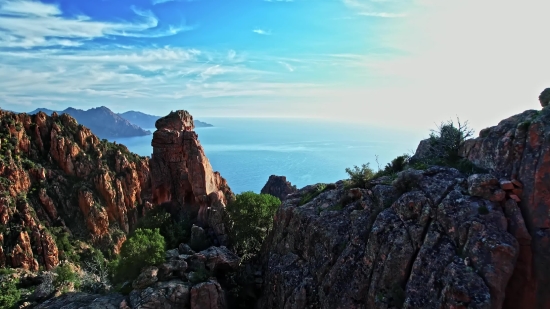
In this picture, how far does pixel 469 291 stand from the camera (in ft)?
49.5

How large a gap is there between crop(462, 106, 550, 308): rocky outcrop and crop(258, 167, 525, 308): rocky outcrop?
1.80 feet

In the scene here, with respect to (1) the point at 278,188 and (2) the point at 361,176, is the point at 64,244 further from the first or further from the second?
(2) the point at 361,176

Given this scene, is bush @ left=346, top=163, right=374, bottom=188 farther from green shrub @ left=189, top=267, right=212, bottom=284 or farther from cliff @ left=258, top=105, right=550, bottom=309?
green shrub @ left=189, top=267, right=212, bottom=284

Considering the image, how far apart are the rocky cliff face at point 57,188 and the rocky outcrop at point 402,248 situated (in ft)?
208

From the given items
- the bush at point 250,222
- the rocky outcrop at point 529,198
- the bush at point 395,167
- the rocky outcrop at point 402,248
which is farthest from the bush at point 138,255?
the rocky outcrop at point 529,198

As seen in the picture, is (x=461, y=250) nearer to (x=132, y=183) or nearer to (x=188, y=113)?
(x=188, y=113)

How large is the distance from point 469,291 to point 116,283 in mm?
30147

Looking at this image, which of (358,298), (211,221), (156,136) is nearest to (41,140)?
(156,136)

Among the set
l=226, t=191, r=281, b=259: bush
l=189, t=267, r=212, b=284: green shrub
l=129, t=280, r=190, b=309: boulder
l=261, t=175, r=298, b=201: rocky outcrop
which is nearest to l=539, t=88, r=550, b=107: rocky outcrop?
l=189, t=267, r=212, b=284: green shrub

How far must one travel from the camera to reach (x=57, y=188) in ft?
320

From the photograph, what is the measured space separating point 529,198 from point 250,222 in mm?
27598

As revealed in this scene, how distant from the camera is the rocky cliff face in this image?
275 ft

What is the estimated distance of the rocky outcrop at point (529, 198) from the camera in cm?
1600

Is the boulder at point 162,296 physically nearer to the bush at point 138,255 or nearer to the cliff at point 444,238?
the bush at point 138,255
